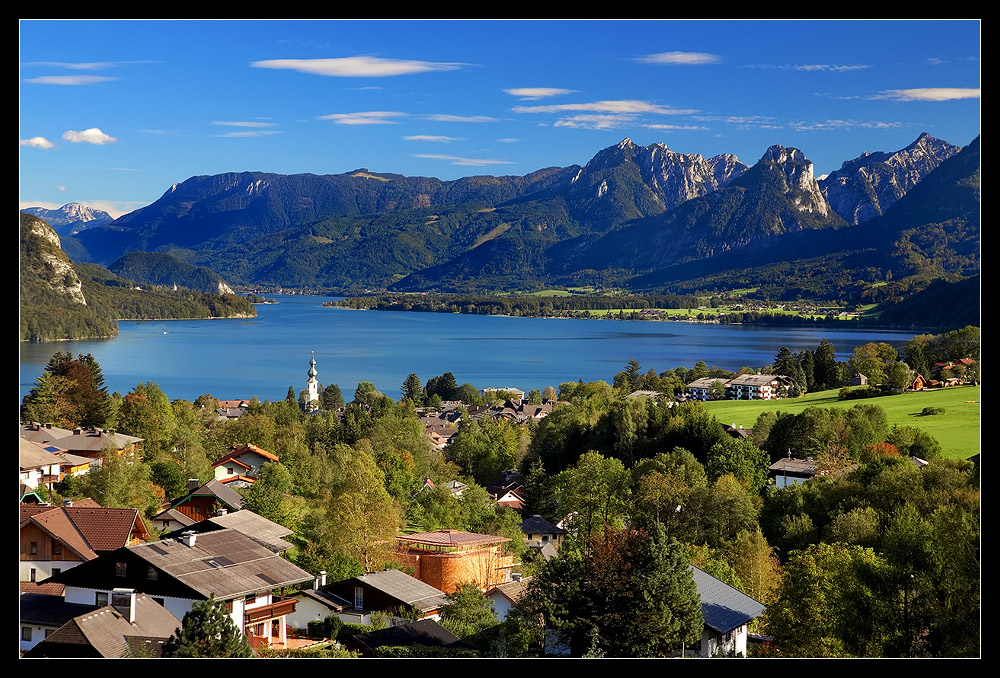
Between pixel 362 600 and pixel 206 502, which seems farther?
pixel 206 502

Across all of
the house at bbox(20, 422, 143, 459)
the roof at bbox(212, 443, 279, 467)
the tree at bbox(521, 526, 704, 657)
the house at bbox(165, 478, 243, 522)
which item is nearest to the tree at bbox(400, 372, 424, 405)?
the roof at bbox(212, 443, 279, 467)

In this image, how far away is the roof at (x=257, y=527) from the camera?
9.79 metres

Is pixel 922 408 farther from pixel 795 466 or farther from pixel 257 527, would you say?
pixel 257 527

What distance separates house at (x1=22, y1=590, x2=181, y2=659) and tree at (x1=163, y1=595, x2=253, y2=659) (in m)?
0.40

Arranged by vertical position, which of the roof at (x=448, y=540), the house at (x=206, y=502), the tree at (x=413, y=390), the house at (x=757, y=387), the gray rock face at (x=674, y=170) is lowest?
the tree at (x=413, y=390)

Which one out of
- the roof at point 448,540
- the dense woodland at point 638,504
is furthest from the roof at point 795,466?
the roof at point 448,540

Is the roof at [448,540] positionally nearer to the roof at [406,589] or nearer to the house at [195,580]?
the roof at [406,589]

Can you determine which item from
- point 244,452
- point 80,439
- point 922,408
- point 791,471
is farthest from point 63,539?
point 922,408

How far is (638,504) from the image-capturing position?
13.6m

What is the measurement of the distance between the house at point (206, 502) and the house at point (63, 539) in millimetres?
2716

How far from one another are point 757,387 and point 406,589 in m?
24.7

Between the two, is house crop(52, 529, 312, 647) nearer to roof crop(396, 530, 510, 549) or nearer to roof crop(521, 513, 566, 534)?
roof crop(396, 530, 510, 549)
